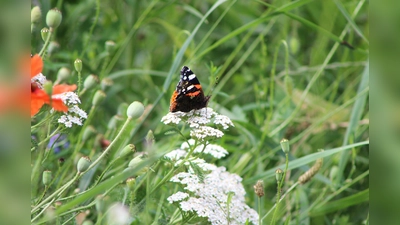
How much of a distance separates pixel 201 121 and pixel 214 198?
0.42 ft

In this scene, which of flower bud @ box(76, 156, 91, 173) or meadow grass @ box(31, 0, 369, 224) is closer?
flower bud @ box(76, 156, 91, 173)

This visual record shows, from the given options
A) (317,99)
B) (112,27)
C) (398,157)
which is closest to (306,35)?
(317,99)

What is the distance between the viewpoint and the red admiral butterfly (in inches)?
34.5

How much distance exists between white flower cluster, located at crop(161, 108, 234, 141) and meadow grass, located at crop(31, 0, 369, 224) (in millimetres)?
20

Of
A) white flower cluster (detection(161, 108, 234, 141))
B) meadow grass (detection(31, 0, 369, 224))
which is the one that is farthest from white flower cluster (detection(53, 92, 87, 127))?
white flower cluster (detection(161, 108, 234, 141))

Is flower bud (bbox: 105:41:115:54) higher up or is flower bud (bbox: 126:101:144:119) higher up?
flower bud (bbox: 105:41:115:54)

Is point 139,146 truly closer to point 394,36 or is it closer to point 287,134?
point 287,134

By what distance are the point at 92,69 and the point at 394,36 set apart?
3.48 ft

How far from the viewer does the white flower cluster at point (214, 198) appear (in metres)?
0.78

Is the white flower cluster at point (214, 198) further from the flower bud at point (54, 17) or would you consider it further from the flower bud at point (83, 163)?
the flower bud at point (54, 17)

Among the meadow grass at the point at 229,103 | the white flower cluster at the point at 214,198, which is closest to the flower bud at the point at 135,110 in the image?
the meadow grass at the point at 229,103

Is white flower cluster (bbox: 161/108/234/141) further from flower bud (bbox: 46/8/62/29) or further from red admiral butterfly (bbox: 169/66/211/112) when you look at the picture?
flower bud (bbox: 46/8/62/29)

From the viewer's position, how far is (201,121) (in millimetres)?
788

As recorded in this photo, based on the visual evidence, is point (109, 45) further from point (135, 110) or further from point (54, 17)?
point (135, 110)
